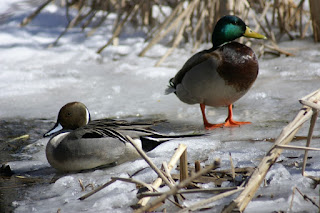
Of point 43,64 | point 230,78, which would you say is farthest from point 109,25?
point 230,78

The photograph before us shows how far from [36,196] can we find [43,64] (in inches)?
165

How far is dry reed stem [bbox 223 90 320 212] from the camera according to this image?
6.72 feet

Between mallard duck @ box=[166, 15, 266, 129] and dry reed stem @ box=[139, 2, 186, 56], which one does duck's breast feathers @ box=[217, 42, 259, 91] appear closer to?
mallard duck @ box=[166, 15, 266, 129]

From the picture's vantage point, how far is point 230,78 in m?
4.21

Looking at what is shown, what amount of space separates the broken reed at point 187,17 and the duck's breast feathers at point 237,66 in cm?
225

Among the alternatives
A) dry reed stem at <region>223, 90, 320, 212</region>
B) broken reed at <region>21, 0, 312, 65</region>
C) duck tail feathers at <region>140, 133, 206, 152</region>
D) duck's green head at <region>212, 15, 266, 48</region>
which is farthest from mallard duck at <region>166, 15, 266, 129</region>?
broken reed at <region>21, 0, 312, 65</region>

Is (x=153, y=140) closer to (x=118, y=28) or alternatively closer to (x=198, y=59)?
(x=198, y=59)

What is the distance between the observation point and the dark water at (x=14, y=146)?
2892mm

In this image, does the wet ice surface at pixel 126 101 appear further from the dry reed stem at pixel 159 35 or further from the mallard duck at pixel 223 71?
the mallard duck at pixel 223 71

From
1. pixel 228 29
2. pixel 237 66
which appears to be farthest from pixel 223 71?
pixel 228 29

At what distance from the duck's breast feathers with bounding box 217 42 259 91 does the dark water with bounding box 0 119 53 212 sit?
5.30ft

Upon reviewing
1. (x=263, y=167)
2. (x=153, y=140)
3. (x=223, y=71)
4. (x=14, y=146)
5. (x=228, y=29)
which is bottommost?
(x=14, y=146)

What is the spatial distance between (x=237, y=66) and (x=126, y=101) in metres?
1.45

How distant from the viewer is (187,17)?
21.8 feet
